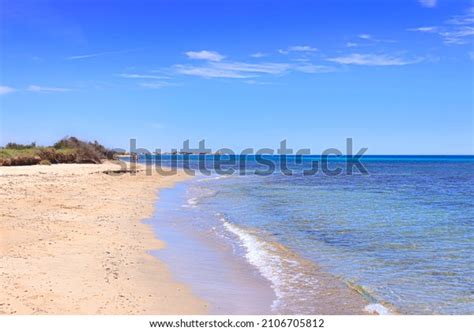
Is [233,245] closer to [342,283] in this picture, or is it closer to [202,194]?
[342,283]

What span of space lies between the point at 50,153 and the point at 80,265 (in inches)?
1675

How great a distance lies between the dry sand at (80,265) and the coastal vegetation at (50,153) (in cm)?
2604

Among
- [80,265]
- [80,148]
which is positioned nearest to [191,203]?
[80,265]

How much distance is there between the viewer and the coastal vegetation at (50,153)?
4150 cm

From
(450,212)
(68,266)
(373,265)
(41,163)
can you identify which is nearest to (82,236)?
(68,266)

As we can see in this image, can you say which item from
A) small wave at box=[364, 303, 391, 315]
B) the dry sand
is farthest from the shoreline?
the dry sand

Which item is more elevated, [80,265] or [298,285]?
[80,265]

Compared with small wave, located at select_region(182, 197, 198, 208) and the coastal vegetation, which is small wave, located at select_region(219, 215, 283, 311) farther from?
the coastal vegetation

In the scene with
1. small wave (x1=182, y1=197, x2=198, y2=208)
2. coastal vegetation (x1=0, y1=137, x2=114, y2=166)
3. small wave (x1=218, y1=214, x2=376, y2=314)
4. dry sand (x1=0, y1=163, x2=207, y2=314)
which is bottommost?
small wave (x1=218, y1=214, x2=376, y2=314)

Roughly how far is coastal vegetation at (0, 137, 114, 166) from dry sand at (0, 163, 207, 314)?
26043mm

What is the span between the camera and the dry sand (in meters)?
7.33

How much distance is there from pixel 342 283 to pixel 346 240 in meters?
4.76

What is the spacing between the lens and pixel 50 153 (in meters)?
48.6

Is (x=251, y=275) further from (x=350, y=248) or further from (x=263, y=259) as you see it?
(x=350, y=248)
